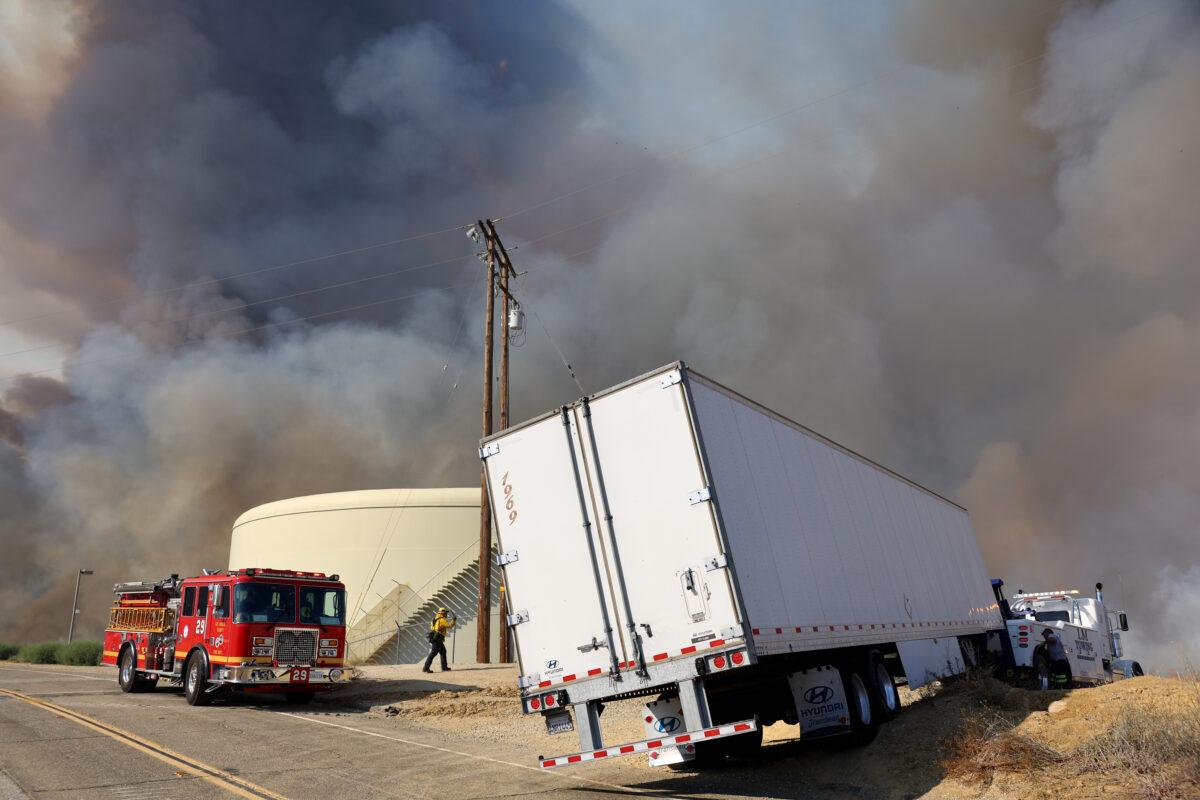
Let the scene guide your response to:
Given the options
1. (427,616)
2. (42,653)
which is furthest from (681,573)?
(42,653)

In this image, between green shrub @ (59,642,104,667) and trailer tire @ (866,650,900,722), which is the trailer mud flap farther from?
green shrub @ (59,642,104,667)

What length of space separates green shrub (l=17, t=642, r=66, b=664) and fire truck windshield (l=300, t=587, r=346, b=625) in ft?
91.1

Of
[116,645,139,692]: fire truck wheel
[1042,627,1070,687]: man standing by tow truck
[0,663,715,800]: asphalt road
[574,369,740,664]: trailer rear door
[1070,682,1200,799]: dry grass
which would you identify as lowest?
[1070,682,1200,799]: dry grass

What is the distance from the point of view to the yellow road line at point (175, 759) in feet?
29.1

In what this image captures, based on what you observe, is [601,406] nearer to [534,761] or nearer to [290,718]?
[534,761]

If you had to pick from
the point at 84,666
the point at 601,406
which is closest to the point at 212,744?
the point at 601,406

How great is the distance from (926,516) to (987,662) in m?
4.11

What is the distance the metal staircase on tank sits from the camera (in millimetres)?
36656

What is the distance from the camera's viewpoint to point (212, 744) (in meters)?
12.1

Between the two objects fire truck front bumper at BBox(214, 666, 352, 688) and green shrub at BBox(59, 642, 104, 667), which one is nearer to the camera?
fire truck front bumper at BBox(214, 666, 352, 688)

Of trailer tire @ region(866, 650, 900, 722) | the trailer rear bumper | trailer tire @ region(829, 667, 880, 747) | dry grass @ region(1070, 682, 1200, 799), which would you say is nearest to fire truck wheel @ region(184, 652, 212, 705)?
the trailer rear bumper

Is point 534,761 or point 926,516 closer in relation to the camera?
point 534,761

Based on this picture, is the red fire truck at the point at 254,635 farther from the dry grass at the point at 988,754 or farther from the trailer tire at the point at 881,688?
the dry grass at the point at 988,754

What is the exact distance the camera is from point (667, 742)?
838cm
